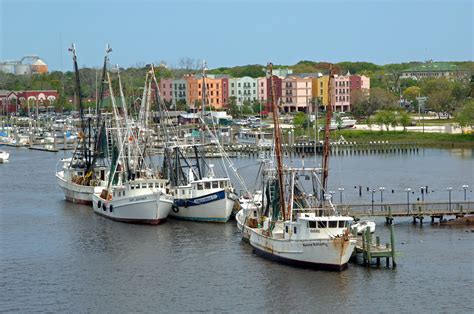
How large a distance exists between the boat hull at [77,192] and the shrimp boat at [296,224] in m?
23.7

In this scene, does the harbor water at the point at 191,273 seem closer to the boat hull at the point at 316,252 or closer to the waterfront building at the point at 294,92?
the boat hull at the point at 316,252

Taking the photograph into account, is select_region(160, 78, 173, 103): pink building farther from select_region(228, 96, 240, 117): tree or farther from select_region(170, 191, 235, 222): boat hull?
select_region(170, 191, 235, 222): boat hull

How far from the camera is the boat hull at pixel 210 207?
222 feet

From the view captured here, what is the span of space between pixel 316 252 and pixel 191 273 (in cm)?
617

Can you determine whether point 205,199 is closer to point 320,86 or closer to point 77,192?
point 77,192

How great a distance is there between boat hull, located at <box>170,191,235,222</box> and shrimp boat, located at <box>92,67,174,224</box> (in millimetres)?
1188

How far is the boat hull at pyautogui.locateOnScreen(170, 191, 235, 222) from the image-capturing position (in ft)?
222

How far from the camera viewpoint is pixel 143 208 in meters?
68.7

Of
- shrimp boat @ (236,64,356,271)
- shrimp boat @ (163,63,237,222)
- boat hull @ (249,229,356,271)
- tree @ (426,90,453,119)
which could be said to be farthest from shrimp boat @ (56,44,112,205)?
tree @ (426,90,453,119)

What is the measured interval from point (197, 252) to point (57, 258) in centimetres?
723

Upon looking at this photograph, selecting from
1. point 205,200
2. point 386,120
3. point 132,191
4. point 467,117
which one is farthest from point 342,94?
point 205,200

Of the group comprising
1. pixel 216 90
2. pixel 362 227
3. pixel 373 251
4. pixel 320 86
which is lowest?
pixel 373 251

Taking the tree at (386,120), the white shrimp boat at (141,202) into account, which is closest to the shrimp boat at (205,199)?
the white shrimp boat at (141,202)

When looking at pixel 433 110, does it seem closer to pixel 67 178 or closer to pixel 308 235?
pixel 67 178
